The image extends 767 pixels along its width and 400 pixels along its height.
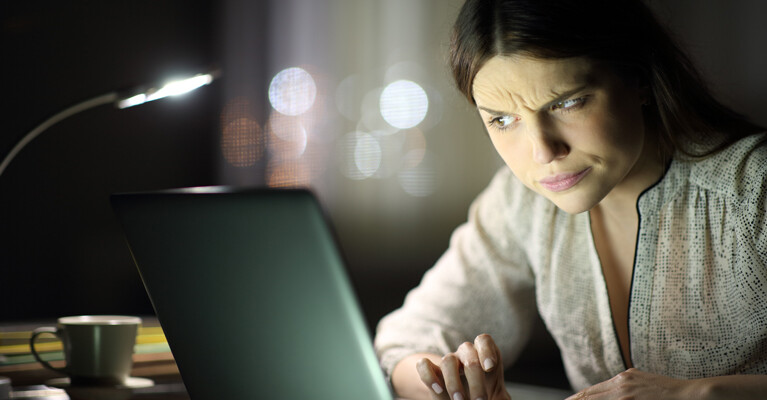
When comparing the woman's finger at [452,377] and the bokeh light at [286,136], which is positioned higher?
the bokeh light at [286,136]

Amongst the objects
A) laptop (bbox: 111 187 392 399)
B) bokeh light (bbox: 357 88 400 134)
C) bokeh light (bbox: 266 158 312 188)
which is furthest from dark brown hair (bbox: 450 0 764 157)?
bokeh light (bbox: 266 158 312 188)

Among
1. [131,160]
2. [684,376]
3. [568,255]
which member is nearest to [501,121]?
[568,255]

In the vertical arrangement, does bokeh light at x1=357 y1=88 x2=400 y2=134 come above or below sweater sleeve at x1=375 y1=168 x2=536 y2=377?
above

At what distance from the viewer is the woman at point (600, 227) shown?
0.92 meters

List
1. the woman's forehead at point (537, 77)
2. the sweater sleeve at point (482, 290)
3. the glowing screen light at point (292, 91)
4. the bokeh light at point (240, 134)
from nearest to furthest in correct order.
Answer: the woman's forehead at point (537, 77), the sweater sleeve at point (482, 290), the glowing screen light at point (292, 91), the bokeh light at point (240, 134)

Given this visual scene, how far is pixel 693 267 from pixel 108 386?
864 millimetres

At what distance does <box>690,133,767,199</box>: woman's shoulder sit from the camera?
101 centimetres

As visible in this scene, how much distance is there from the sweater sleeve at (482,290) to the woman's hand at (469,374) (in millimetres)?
396

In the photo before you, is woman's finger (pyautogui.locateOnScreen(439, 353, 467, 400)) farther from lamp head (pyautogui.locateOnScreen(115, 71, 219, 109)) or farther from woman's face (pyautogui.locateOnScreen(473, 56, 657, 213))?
lamp head (pyautogui.locateOnScreen(115, 71, 219, 109))

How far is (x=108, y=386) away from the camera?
2.91 feet

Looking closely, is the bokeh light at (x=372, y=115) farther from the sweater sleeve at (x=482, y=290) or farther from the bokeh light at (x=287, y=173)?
the sweater sleeve at (x=482, y=290)

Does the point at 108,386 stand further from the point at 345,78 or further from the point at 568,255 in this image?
the point at 345,78

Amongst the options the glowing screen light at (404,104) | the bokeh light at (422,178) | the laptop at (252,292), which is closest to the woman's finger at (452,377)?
the laptop at (252,292)

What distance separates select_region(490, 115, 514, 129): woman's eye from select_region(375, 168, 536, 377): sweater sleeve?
1.17 feet
